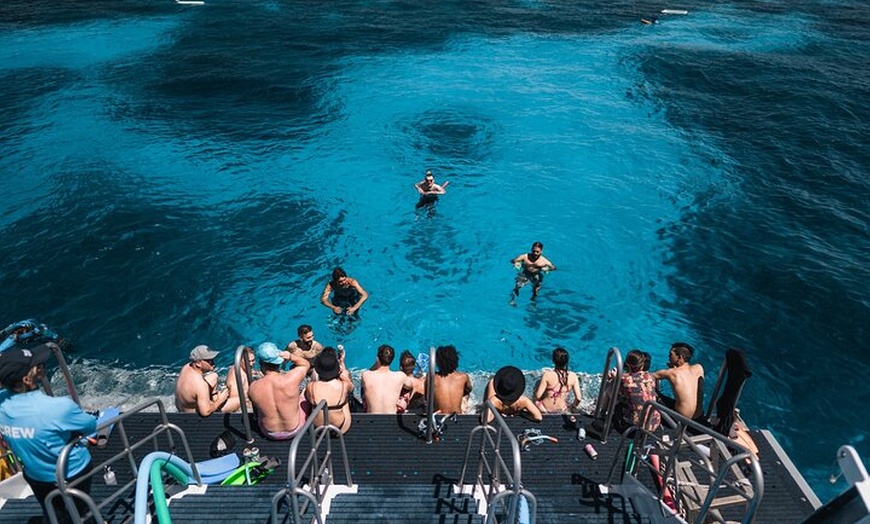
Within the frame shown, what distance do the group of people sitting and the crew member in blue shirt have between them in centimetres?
239

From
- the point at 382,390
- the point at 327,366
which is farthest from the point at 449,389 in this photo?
the point at 327,366

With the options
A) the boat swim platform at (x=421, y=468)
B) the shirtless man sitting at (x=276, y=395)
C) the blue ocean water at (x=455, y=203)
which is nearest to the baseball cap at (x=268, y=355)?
the shirtless man sitting at (x=276, y=395)

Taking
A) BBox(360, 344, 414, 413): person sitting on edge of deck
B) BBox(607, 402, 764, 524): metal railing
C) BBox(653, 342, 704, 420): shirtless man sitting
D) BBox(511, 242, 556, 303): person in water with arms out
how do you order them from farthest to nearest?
BBox(511, 242, 556, 303): person in water with arms out
BBox(360, 344, 414, 413): person sitting on edge of deck
BBox(653, 342, 704, 420): shirtless man sitting
BBox(607, 402, 764, 524): metal railing

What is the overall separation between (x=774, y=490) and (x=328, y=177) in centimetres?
1753

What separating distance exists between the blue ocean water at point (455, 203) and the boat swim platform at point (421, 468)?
424 cm

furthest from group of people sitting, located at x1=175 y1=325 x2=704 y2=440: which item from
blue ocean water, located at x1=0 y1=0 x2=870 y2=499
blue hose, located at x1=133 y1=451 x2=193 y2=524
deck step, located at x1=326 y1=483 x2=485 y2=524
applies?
blue ocean water, located at x1=0 y1=0 x2=870 y2=499

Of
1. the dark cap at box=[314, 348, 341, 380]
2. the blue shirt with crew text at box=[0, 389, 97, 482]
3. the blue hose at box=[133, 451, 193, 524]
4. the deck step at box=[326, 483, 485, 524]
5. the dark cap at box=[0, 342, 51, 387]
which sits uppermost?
the dark cap at box=[0, 342, 51, 387]

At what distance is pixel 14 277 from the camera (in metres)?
14.6

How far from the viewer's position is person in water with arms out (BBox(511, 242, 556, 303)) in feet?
44.6

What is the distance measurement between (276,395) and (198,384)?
171cm

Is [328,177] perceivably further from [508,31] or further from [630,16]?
[630,16]

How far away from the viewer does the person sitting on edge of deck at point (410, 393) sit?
8.58 metres

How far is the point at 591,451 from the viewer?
719cm

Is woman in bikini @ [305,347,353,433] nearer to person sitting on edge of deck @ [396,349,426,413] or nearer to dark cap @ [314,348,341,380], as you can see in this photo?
dark cap @ [314,348,341,380]
